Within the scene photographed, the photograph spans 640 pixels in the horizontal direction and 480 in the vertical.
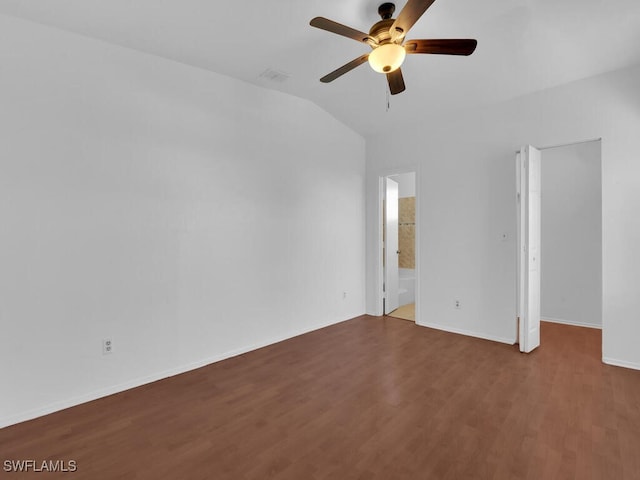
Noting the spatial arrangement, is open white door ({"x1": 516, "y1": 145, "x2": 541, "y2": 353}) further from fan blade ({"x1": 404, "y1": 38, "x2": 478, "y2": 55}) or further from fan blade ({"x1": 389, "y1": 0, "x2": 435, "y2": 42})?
fan blade ({"x1": 389, "y1": 0, "x2": 435, "y2": 42})

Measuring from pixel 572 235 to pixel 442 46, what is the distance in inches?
152

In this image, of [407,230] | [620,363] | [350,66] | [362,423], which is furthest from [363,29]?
[407,230]

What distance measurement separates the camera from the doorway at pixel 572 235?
432 centimetres

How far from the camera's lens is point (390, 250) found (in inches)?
202

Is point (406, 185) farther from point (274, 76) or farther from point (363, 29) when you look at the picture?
point (363, 29)

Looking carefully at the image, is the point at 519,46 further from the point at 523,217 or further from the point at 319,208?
the point at 319,208

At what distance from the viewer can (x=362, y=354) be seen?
11.3 ft

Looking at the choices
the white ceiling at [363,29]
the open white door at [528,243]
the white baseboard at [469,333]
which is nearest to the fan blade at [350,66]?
the white ceiling at [363,29]

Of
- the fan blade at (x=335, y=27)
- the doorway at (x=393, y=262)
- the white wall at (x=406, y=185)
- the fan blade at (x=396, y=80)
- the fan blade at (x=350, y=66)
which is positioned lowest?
the doorway at (x=393, y=262)

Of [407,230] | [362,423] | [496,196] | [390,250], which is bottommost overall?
[362,423]

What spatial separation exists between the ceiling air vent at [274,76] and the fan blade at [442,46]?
165cm

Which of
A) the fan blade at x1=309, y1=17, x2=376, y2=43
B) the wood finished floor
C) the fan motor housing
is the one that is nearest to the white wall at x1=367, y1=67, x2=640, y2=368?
the wood finished floor

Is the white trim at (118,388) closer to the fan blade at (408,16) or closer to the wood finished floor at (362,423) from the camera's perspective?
the wood finished floor at (362,423)

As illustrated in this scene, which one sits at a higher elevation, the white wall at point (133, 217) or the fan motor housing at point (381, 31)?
the fan motor housing at point (381, 31)
